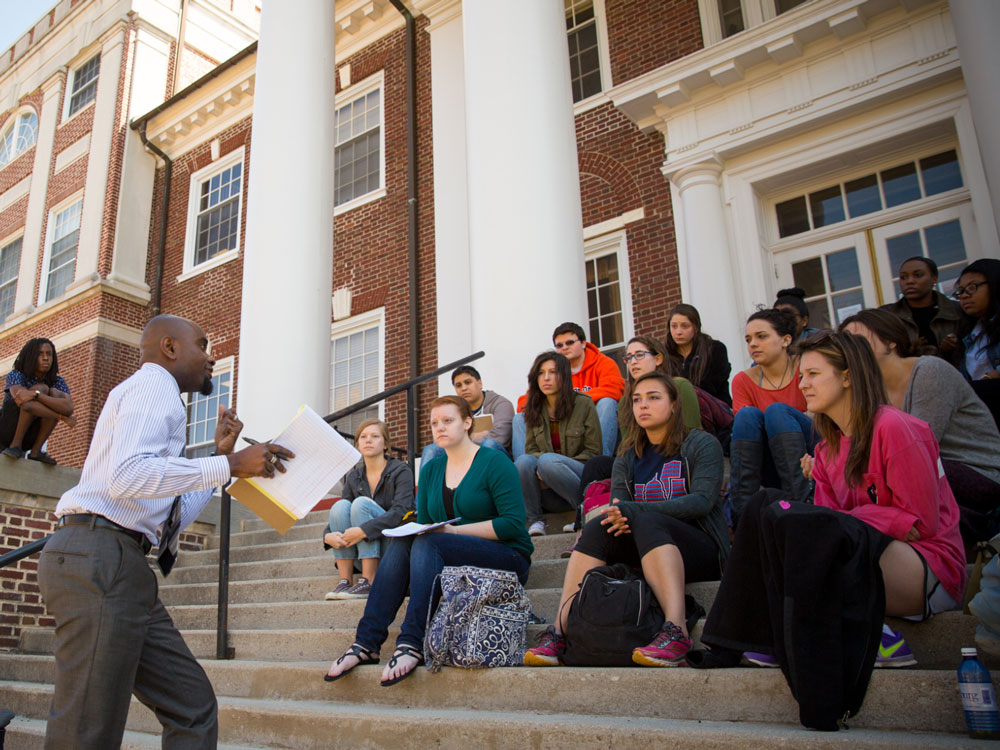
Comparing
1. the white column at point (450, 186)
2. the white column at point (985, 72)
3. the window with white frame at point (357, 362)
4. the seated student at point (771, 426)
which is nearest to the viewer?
the seated student at point (771, 426)

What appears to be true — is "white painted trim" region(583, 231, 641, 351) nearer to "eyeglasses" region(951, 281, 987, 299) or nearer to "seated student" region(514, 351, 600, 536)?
"seated student" region(514, 351, 600, 536)

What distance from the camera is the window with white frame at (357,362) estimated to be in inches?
490

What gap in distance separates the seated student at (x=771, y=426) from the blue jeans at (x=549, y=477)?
3.18 ft

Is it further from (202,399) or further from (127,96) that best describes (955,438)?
(127,96)

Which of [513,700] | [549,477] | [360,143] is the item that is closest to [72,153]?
[360,143]

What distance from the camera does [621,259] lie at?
32.8 ft

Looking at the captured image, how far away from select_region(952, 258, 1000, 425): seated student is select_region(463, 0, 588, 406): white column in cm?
264

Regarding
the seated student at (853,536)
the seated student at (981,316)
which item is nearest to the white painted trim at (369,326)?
the seated student at (981,316)

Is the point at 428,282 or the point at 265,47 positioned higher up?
the point at 265,47

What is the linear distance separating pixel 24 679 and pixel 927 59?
914 centimetres

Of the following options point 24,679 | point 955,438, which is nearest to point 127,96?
point 24,679

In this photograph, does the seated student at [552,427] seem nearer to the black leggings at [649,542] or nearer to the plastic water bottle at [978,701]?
the black leggings at [649,542]

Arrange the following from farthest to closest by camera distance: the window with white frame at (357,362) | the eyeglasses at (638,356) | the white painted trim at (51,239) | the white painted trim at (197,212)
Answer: the white painted trim at (51,239) → the white painted trim at (197,212) → the window with white frame at (357,362) → the eyeglasses at (638,356)

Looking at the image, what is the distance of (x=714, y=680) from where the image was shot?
2826 millimetres
